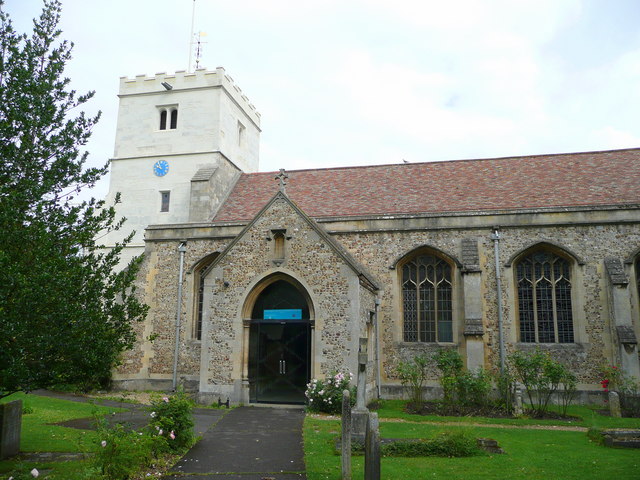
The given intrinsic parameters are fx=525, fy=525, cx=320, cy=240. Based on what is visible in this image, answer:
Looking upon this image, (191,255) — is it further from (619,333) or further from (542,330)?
(619,333)

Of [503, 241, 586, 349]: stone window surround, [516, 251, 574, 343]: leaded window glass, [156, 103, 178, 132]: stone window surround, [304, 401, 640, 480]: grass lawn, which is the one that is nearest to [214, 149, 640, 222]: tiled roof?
[503, 241, 586, 349]: stone window surround

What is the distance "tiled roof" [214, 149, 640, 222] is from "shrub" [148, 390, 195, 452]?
1204 centimetres

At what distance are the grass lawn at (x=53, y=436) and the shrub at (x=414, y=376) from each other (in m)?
9.01

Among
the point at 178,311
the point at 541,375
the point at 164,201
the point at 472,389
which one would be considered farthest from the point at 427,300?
the point at 164,201

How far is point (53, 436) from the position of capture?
37.9 feet

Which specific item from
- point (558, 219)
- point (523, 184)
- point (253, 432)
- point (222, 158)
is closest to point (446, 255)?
point (558, 219)

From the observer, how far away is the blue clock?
27.3 metres

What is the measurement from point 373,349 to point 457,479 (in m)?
10.2

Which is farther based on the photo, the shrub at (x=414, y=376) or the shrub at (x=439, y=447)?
the shrub at (x=414, y=376)

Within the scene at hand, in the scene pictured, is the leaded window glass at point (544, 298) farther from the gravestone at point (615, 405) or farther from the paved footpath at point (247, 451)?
the paved footpath at point (247, 451)

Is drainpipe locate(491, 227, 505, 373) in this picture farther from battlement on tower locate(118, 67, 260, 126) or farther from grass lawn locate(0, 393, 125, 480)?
battlement on tower locate(118, 67, 260, 126)

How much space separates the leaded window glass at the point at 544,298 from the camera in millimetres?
18531

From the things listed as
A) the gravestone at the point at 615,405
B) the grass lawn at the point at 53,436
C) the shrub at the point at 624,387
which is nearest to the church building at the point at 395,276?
the shrub at the point at 624,387

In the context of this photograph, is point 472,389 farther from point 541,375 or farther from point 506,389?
point 541,375
